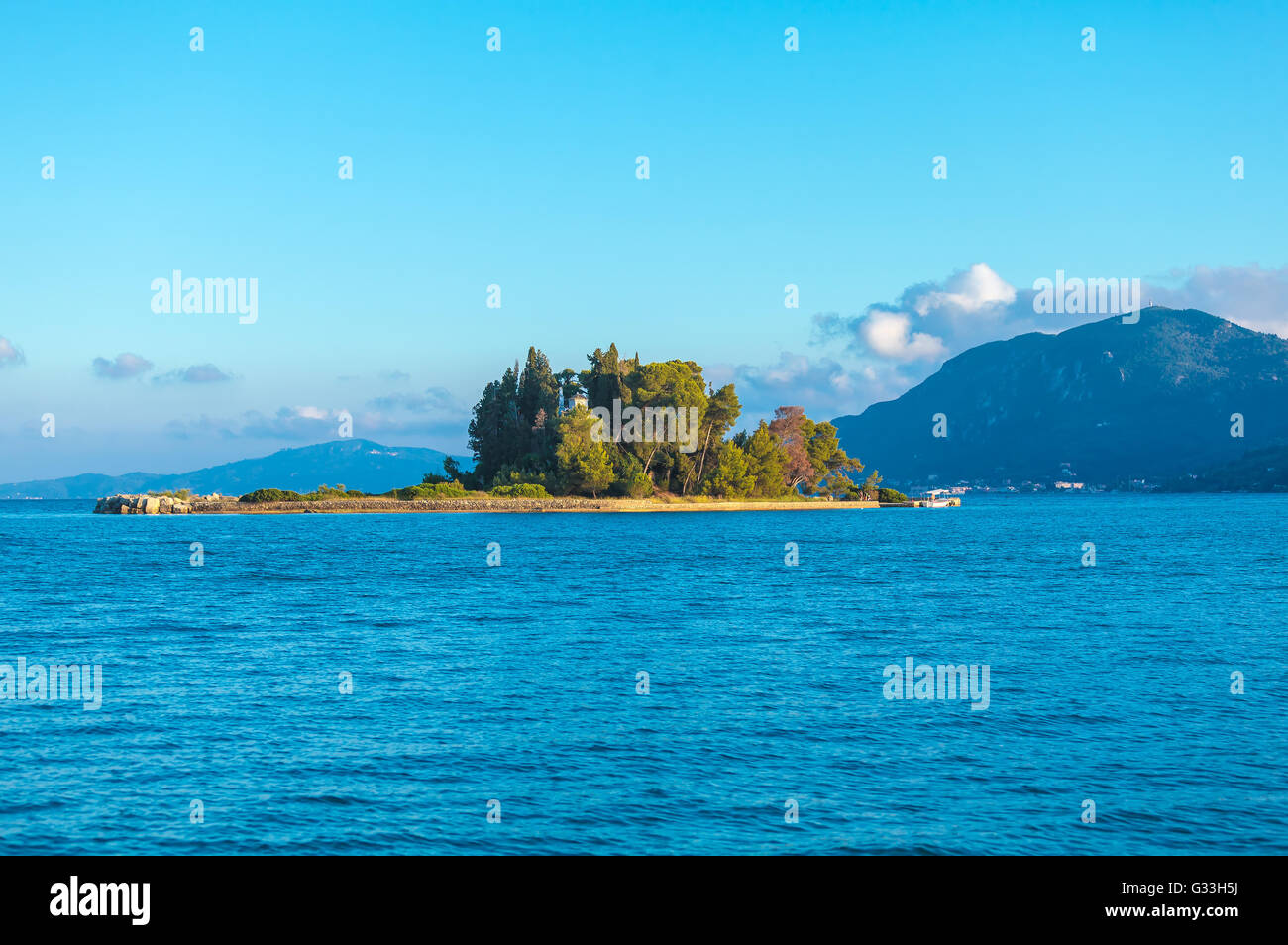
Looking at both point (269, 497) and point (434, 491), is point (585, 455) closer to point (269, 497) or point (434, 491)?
point (434, 491)

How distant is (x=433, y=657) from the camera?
32.6 m

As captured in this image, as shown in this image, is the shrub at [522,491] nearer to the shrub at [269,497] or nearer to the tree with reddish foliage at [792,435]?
the shrub at [269,497]

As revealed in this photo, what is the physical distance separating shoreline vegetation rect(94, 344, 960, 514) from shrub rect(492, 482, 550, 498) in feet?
A: 0.55

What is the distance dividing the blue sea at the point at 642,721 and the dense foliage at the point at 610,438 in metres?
103

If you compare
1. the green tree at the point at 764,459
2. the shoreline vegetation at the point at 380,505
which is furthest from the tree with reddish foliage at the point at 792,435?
the shoreline vegetation at the point at 380,505

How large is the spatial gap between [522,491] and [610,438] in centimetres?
1767

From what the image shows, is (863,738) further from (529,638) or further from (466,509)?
(466,509)

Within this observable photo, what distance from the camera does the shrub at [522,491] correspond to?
15862 centimetres

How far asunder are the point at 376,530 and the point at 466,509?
4306cm

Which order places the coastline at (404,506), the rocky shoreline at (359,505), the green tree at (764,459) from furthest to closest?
the green tree at (764,459)
the rocky shoreline at (359,505)
the coastline at (404,506)

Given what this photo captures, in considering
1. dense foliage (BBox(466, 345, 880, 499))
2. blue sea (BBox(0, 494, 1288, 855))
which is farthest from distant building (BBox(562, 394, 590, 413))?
blue sea (BBox(0, 494, 1288, 855))

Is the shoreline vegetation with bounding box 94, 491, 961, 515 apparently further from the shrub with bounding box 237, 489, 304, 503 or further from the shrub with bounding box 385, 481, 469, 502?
the shrub with bounding box 385, 481, 469, 502

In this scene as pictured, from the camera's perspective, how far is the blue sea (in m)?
15.9
